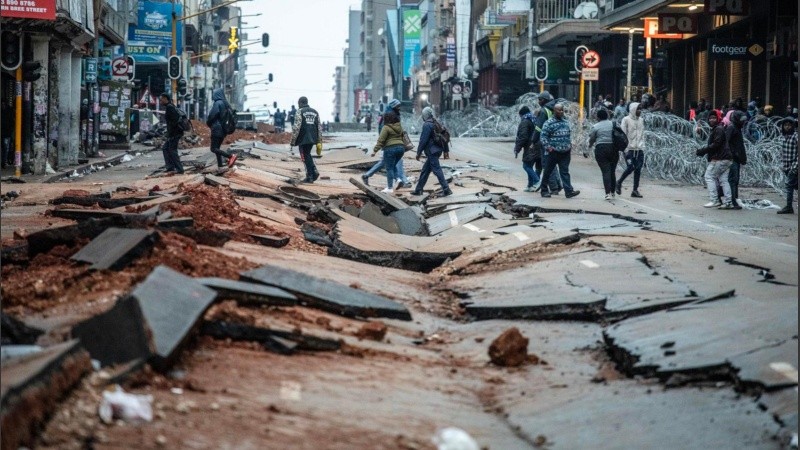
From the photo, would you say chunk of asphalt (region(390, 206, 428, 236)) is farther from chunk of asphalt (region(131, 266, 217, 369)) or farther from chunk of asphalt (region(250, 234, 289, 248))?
chunk of asphalt (region(131, 266, 217, 369))

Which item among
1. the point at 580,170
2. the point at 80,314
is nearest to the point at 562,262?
the point at 80,314

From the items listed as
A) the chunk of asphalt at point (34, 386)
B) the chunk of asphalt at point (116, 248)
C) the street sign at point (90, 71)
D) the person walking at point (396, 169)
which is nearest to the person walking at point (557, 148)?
the person walking at point (396, 169)

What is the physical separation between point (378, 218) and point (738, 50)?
21241mm

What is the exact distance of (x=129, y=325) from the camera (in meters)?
6.39

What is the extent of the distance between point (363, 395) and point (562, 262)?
681 cm

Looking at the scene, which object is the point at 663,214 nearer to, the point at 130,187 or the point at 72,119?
the point at 130,187

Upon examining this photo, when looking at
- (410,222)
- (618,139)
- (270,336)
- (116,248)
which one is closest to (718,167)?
(618,139)

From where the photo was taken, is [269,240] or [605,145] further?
[605,145]

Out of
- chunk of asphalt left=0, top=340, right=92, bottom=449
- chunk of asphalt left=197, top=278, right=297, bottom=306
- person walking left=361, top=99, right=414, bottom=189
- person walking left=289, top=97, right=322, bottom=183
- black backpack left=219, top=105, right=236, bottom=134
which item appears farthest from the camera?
black backpack left=219, top=105, right=236, bottom=134

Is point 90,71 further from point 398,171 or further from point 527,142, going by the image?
point 527,142

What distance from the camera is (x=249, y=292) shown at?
891cm

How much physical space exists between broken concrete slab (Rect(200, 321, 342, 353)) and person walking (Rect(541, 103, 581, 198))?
1579 cm

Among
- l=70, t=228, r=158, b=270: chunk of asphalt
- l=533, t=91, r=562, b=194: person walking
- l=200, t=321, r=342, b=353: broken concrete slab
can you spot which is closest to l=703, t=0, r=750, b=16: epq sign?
l=533, t=91, r=562, b=194: person walking

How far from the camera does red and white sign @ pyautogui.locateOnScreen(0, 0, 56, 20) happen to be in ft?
90.2
